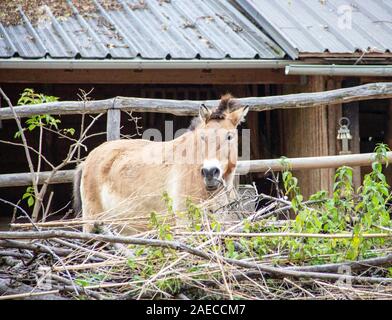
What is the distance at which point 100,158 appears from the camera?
8.98 metres

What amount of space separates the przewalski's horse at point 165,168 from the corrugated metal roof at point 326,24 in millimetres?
3182

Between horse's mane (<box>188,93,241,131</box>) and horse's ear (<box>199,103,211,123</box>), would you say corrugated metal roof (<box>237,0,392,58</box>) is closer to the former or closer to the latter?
horse's mane (<box>188,93,241,131</box>)

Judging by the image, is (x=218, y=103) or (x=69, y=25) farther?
(x=69, y=25)

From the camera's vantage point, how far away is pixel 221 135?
7867mm

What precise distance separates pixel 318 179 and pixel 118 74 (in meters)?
2.92

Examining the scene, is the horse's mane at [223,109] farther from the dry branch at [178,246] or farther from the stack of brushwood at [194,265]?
the dry branch at [178,246]

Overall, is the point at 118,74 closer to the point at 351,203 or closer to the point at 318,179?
the point at 318,179

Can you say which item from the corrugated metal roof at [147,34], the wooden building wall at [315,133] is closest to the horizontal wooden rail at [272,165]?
the corrugated metal roof at [147,34]

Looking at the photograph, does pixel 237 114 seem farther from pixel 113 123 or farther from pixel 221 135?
pixel 113 123

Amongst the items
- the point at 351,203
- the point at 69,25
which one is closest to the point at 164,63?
the point at 69,25

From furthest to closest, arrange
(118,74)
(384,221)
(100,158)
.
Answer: (118,74)
(100,158)
(384,221)

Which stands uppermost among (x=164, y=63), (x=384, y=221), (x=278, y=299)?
(x=164, y=63)

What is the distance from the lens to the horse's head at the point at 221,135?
25.5ft

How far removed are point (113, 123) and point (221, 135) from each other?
113 cm
